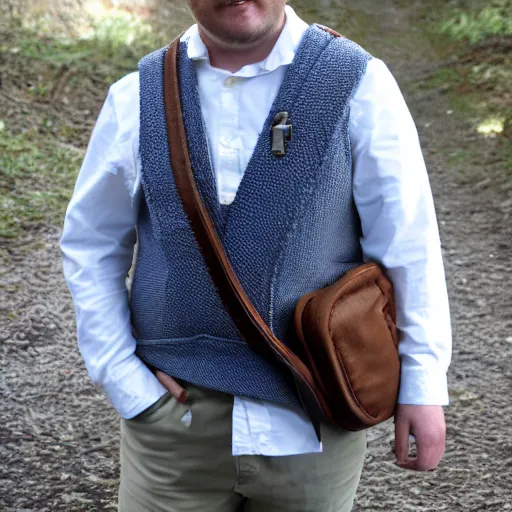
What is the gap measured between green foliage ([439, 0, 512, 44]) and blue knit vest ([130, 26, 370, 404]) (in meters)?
6.42

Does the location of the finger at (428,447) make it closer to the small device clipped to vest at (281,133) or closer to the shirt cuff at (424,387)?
the shirt cuff at (424,387)

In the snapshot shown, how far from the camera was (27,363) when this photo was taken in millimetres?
3768

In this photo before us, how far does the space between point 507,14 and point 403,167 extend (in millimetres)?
6896

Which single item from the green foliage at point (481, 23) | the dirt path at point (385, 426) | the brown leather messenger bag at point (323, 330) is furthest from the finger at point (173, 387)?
the green foliage at point (481, 23)

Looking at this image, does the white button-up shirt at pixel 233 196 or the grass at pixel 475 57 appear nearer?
the white button-up shirt at pixel 233 196

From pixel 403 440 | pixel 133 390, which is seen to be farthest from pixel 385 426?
pixel 133 390

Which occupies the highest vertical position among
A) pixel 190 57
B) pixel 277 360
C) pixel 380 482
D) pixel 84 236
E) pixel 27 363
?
pixel 190 57

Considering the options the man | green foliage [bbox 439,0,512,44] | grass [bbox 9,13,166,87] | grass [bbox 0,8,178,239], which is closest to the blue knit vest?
the man

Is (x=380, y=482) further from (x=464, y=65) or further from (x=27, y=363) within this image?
(x=464, y=65)

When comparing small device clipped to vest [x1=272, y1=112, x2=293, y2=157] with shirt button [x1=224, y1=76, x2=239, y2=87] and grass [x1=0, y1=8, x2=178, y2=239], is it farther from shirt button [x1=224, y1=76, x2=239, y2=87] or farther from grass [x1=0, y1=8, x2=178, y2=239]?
grass [x1=0, y1=8, x2=178, y2=239]

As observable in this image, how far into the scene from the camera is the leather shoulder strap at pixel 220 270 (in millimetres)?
1463

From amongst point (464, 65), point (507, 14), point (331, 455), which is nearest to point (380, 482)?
point (331, 455)

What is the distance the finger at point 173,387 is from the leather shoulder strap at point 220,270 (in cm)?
21

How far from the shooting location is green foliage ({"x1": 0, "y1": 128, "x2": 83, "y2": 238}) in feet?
15.9
